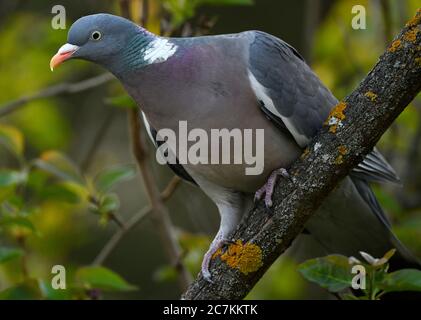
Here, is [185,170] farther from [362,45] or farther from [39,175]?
[362,45]

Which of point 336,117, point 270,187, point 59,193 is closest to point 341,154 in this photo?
point 336,117

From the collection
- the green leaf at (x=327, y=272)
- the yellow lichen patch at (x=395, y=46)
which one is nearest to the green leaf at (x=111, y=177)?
the green leaf at (x=327, y=272)

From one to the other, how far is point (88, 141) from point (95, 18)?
330cm

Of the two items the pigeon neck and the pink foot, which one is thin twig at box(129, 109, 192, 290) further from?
the pink foot

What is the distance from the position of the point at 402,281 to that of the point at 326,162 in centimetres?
50

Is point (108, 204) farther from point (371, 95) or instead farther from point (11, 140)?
point (371, 95)

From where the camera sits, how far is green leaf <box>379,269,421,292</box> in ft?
8.98

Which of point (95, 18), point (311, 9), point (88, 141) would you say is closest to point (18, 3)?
point (88, 141)

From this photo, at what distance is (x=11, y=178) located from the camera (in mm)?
3465

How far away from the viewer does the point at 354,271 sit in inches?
111

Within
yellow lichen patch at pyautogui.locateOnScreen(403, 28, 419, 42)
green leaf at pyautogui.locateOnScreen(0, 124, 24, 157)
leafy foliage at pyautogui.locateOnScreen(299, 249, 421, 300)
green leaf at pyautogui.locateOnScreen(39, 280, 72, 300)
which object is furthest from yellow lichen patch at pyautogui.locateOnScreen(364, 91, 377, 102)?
green leaf at pyautogui.locateOnScreen(0, 124, 24, 157)

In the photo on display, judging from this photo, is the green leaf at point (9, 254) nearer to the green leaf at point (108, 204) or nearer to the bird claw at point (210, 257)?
the green leaf at point (108, 204)

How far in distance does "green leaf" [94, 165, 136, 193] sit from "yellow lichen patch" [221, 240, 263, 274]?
0.82m

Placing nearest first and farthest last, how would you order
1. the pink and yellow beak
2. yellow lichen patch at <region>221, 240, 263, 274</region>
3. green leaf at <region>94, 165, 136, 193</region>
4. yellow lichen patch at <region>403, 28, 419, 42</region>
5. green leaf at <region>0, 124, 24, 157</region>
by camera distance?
1. yellow lichen patch at <region>403, 28, 419, 42</region>
2. yellow lichen patch at <region>221, 240, 263, 274</region>
3. the pink and yellow beak
4. green leaf at <region>94, 165, 136, 193</region>
5. green leaf at <region>0, 124, 24, 157</region>
